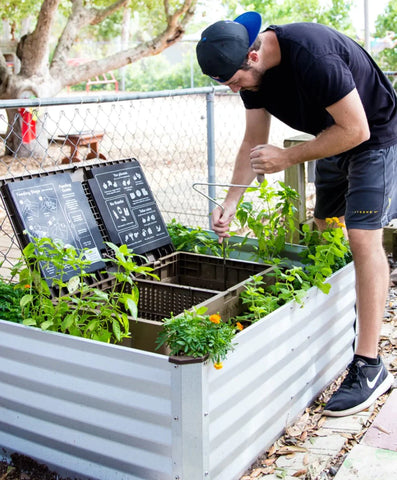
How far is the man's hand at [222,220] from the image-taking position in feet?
10.2

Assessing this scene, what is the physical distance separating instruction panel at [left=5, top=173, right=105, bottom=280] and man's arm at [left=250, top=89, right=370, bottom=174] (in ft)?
3.18

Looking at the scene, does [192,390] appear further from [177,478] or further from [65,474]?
[65,474]

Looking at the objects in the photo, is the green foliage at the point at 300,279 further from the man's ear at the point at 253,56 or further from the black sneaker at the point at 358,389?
the man's ear at the point at 253,56

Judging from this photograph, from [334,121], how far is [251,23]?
55 centimetres

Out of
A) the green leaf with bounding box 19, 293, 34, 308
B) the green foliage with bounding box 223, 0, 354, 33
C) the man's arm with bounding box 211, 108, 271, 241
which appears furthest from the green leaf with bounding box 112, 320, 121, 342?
the green foliage with bounding box 223, 0, 354, 33

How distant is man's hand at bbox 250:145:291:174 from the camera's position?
2795 millimetres

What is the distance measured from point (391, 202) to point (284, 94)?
2.34 feet

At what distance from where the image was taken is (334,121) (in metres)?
2.89

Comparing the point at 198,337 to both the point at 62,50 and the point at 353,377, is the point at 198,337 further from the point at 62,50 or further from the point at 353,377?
the point at 62,50

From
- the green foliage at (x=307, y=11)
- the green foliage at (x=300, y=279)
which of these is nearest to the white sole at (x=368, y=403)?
the green foliage at (x=300, y=279)

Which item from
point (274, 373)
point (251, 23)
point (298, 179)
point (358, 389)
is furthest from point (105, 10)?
point (274, 373)

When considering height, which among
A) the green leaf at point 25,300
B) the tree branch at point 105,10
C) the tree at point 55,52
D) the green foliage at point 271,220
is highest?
the tree branch at point 105,10

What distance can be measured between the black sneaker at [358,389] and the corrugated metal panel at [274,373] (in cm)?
13

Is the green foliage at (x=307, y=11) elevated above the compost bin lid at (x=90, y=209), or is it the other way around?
the green foliage at (x=307, y=11)
